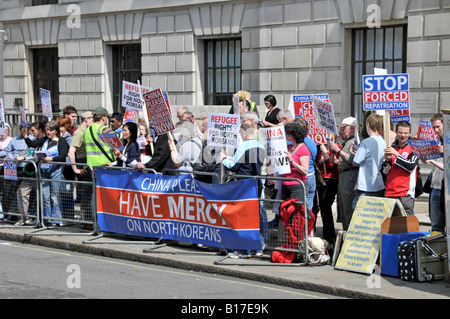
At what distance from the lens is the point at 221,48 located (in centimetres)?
2245

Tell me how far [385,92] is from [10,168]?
667cm

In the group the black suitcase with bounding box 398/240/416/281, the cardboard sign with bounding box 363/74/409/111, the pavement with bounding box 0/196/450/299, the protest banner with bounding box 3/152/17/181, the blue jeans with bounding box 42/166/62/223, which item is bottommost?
the pavement with bounding box 0/196/450/299

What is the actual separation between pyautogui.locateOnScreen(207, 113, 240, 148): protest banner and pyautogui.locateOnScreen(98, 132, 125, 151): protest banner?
2167 mm

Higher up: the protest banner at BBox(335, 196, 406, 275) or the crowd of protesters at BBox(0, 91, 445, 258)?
the crowd of protesters at BBox(0, 91, 445, 258)

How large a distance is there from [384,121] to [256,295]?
8.95 feet

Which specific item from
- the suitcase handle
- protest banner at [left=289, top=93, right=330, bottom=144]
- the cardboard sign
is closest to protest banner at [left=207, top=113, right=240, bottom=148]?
protest banner at [left=289, top=93, right=330, bottom=144]

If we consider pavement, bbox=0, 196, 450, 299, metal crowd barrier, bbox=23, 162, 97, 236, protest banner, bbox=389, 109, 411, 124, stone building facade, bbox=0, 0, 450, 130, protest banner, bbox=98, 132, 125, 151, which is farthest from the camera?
stone building facade, bbox=0, 0, 450, 130

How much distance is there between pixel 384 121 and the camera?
10.0 m

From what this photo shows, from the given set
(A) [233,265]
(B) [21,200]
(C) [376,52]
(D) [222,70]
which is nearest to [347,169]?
(A) [233,265]

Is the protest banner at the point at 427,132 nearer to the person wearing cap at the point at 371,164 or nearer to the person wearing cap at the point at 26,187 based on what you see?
the person wearing cap at the point at 371,164

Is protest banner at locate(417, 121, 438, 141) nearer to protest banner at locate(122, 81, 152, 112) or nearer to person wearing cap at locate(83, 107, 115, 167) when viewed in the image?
protest banner at locate(122, 81, 152, 112)

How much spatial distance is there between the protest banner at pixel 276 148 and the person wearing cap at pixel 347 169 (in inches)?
44.2

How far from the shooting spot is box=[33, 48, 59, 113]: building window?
88.1 feet
